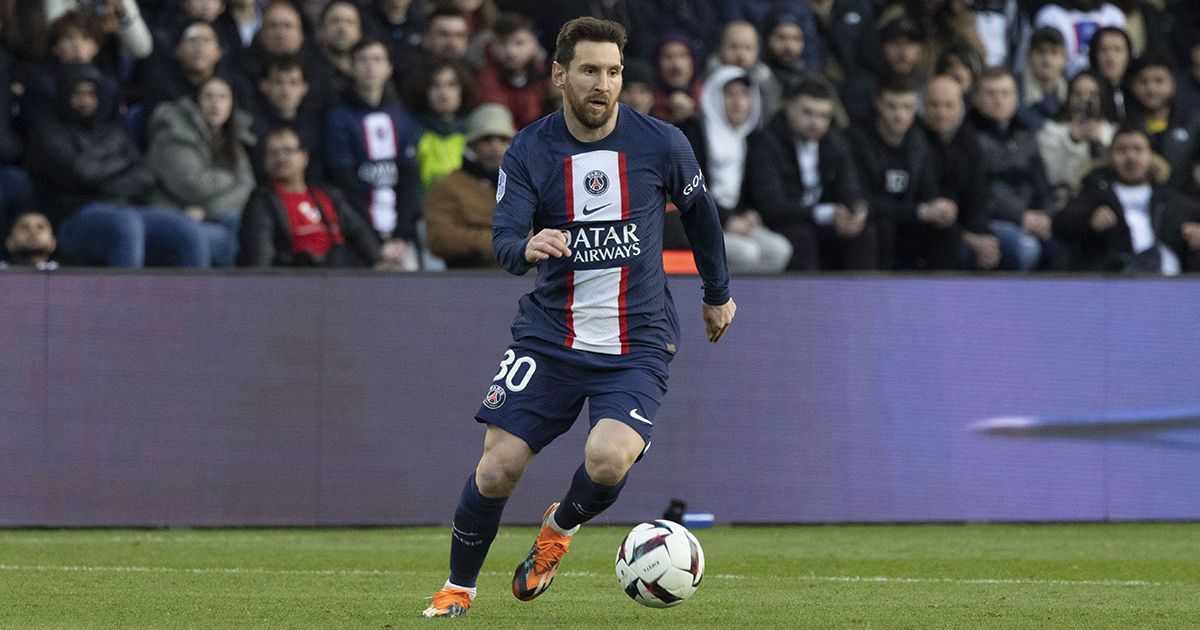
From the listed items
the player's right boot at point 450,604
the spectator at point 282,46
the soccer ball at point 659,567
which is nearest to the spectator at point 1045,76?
the spectator at point 282,46

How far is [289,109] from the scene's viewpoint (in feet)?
41.9

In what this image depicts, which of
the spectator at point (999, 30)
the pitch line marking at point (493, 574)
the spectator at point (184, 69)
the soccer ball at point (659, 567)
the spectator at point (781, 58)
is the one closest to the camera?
the soccer ball at point (659, 567)

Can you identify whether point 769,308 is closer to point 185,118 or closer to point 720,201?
point 720,201

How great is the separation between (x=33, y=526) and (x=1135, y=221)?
795 cm

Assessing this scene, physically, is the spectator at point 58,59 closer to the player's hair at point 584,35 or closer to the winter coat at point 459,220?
the winter coat at point 459,220

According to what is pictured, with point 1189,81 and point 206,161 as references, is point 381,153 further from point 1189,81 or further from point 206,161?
point 1189,81

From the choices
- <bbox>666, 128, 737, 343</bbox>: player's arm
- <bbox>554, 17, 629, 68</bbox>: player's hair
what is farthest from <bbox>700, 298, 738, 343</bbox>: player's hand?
<bbox>554, 17, 629, 68</bbox>: player's hair

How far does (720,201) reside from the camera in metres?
13.1

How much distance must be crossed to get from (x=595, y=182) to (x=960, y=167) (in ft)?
23.9

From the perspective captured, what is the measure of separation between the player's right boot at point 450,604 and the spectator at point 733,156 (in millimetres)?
5910

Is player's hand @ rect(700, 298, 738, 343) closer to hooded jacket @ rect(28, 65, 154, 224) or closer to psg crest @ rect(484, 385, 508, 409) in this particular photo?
psg crest @ rect(484, 385, 508, 409)

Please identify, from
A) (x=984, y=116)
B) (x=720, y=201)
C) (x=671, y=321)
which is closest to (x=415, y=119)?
(x=720, y=201)

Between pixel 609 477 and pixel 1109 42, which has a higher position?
pixel 1109 42

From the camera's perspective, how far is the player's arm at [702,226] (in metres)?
6.93
